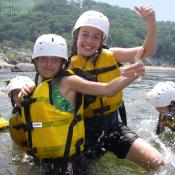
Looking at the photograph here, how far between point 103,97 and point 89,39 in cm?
85

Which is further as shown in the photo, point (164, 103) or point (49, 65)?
point (164, 103)

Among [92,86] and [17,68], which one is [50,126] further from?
[17,68]

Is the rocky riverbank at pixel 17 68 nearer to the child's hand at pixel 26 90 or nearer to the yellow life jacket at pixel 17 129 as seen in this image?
the yellow life jacket at pixel 17 129

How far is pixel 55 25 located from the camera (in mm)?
136875

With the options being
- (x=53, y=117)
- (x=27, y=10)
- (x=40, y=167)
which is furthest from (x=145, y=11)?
(x=27, y=10)

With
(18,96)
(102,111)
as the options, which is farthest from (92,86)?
(18,96)

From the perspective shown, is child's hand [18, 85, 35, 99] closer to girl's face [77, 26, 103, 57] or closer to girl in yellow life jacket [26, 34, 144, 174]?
girl in yellow life jacket [26, 34, 144, 174]

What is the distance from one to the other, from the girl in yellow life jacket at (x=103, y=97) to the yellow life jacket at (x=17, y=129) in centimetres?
105

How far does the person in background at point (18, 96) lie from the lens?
18.0 feet

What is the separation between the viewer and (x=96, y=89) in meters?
4.92

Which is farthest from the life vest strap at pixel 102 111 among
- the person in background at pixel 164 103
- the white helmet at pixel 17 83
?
the person in background at pixel 164 103

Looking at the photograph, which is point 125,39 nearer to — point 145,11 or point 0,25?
point 0,25

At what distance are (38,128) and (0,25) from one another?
5140 inches

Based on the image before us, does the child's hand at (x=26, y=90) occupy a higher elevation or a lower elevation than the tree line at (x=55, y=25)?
higher
